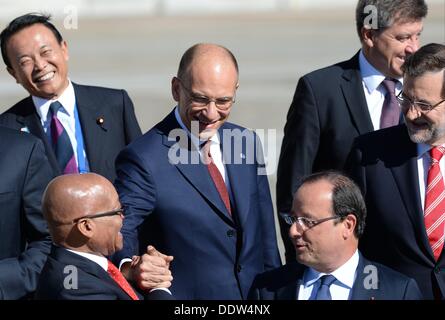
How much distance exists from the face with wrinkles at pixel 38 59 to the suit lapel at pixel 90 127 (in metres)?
0.16

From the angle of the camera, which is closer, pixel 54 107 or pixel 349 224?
pixel 349 224

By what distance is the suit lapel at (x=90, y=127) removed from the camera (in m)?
7.32

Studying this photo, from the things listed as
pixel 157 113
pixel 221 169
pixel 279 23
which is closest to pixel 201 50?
pixel 221 169

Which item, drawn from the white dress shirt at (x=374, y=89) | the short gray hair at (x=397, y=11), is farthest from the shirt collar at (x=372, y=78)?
the short gray hair at (x=397, y=11)

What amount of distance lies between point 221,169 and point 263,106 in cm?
845

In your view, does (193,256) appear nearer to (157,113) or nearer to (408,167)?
(408,167)

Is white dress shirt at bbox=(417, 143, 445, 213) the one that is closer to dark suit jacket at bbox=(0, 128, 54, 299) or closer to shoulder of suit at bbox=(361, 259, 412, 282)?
shoulder of suit at bbox=(361, 259, 412, 282)

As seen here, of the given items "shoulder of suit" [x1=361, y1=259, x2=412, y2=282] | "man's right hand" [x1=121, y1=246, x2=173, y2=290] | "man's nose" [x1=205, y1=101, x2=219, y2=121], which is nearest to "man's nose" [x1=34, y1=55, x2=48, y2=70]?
"man's nose" [x1=205, y1=101, x2=219, y2=121]

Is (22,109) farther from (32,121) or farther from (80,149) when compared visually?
(80,149)

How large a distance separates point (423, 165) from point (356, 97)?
0.79m

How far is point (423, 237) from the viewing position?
6.39 metres

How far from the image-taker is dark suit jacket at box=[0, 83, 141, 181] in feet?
24.0

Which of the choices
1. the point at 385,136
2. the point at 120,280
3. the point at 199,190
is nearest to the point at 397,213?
the point at 385,136

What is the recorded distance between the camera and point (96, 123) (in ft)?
24.3
